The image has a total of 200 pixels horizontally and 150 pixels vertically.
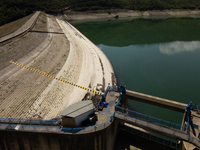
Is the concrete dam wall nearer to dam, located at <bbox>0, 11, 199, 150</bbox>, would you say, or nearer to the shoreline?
dam, located at <bbox>0, 11, 199, 150</bbox>

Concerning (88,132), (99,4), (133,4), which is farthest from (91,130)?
(133,4)

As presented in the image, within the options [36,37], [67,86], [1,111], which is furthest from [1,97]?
[36,37]

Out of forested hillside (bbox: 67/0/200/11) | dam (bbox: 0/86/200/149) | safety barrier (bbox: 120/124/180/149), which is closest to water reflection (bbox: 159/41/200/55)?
safety barrier (bbox: 120/124/180/149)

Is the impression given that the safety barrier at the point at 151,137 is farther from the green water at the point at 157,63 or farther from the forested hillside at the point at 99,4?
the forested hillside at the point at 99,4

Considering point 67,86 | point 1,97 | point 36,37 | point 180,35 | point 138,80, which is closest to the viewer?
point 1,97

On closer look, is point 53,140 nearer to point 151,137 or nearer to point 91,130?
point 91,130

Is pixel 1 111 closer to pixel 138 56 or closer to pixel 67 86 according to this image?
pixel 67 86
